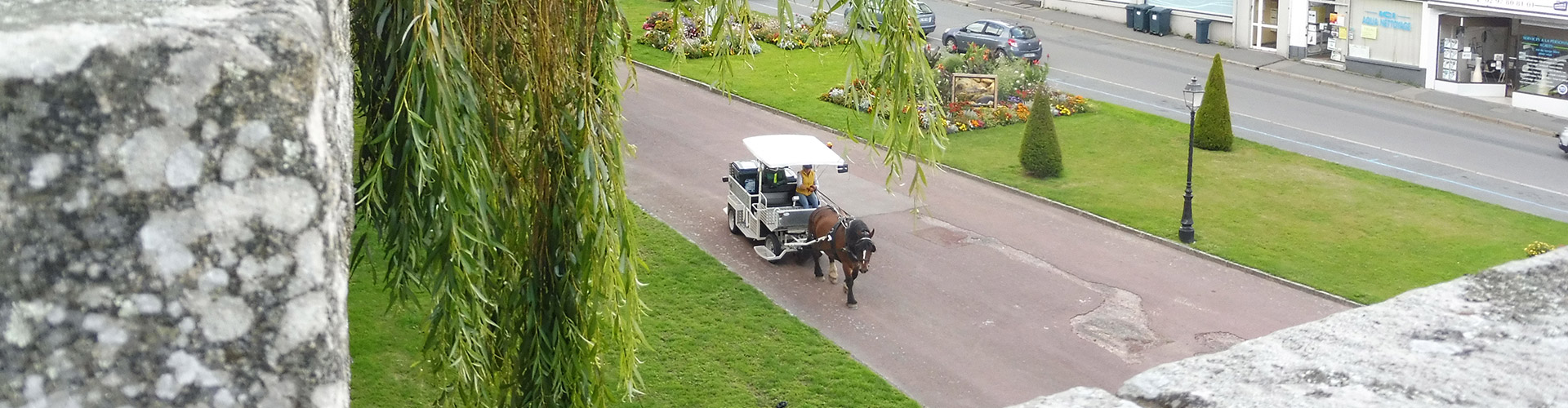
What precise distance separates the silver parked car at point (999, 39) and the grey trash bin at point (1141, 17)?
5884 mm

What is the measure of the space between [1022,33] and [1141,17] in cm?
656

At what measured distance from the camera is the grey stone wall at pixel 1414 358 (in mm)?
2650

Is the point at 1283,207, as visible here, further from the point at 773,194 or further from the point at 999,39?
the point at 999,39

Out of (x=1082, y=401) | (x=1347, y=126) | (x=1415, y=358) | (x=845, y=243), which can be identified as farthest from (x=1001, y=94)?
(x=1082, y=401)

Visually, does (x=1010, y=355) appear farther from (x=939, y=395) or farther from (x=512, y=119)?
(x=512, y=119)

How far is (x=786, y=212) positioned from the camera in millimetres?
18578

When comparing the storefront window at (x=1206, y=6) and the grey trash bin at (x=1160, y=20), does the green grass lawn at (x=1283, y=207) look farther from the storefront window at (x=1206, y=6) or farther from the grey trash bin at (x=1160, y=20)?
the grey trash bin at (x=1160, y=20)

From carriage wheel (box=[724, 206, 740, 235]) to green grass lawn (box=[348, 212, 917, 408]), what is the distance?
203 centimetres

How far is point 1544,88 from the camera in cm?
3080

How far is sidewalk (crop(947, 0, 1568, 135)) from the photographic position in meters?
30.1

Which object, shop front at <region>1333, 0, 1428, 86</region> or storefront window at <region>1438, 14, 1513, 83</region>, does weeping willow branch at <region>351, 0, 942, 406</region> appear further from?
shop front at <region>1333, 0, 1428, 86</region>

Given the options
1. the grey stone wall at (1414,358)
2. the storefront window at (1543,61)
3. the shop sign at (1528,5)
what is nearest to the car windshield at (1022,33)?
the shop sign at (1528,5)

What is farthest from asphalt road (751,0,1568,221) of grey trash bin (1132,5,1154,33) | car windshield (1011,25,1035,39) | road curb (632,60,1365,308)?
road curb (632,60,1365,308)

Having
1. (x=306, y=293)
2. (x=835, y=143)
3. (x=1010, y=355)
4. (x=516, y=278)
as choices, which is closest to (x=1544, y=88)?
(x=835, y=143)
